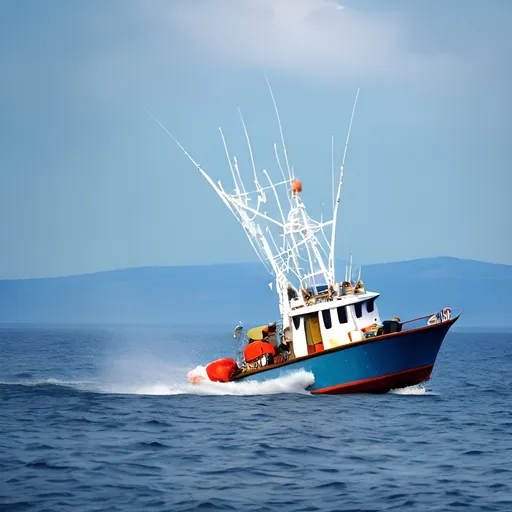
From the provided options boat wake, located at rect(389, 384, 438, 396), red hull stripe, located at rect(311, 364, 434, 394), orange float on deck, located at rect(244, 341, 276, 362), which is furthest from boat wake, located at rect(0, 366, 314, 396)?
boat wake, located at rect(389, 384, 438, 396)

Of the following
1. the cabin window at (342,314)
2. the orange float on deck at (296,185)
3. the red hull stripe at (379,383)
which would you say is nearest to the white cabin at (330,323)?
the cabin window at (342,314)

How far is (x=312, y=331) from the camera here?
32656 millimetres

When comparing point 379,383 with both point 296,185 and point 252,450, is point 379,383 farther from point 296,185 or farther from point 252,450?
point 252,450

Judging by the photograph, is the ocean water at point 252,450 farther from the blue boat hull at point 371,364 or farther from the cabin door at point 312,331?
the cabin door at point 312,331

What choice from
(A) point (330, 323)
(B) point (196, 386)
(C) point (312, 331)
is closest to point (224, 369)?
(B) point (196, 386)

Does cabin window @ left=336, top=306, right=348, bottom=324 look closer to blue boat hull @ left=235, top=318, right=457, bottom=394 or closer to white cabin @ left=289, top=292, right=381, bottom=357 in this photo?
white cabin @ left=289, top=292, right=381, bottom=357

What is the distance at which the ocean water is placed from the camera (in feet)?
56.0

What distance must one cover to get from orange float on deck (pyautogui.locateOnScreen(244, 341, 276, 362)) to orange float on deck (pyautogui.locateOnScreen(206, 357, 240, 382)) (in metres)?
0.67

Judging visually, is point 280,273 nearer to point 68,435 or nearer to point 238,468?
point 68,435

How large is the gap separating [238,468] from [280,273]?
1517 centimetres

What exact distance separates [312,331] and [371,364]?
2.60 metres

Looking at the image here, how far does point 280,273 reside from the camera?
3456 centimetres

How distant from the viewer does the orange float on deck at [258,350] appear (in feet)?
110

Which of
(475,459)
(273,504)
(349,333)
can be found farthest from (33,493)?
(349,333)
